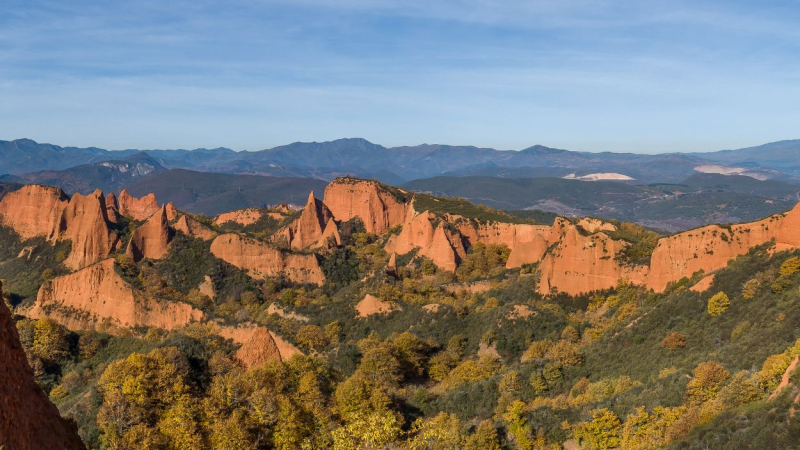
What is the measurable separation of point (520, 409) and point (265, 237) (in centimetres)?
6998

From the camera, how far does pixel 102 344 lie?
57875 millimetres

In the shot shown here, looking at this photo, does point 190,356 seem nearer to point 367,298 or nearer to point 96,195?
point 367,298

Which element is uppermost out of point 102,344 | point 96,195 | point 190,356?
point 96,195

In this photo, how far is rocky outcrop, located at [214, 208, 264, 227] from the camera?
112363 mm

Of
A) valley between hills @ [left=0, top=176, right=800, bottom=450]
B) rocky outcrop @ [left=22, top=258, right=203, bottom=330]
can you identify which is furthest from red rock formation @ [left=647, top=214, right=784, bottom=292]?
rocky outcrop @ [left=22, top=258, right=203, bottom=330]

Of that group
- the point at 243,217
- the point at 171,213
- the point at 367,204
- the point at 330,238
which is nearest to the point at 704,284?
the point at 330,238

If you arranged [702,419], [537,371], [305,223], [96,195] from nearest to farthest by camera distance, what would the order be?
[702,419], [537,371], [96,195], [305,223]

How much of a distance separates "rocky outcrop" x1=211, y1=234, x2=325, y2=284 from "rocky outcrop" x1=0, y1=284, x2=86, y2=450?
204 ft

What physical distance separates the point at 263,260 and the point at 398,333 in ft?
100

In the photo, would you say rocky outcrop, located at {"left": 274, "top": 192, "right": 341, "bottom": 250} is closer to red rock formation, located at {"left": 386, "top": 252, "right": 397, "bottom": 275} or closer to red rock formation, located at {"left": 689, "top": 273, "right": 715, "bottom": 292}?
red rock formation, located at {"left": 386, "top": 252, "right": 397, "bottom": 275}

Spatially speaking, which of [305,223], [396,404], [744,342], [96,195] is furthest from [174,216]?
[744,342]

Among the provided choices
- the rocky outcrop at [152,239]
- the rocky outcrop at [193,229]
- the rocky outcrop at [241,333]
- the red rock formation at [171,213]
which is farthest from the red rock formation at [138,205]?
the rocky outcrop at [241,333]

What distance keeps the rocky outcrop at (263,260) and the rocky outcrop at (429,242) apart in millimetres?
12404

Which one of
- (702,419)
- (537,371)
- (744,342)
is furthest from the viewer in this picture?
(537,371)
